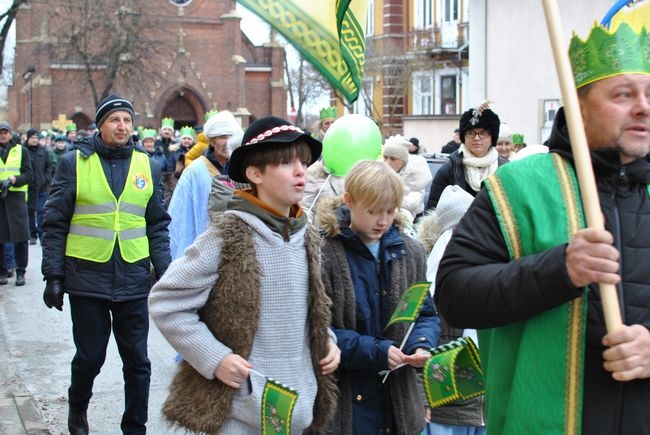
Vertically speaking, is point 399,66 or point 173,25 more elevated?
point 173,25

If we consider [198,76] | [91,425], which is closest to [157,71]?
[198,76]

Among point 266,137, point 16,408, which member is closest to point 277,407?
point 266,137

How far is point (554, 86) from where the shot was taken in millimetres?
20703

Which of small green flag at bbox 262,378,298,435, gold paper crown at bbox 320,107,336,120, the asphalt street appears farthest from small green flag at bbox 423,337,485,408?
gold paper crown at bbox 320,107,336,120

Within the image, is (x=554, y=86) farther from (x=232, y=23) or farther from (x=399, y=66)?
(x=232, y=23)

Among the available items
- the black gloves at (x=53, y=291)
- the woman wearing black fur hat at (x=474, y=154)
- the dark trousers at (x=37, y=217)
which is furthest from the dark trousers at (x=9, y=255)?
the woman wearing black fur hat at (x=474, y=154)

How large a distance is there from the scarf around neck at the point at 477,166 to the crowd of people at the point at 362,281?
1828mm

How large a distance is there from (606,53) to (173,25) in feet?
169

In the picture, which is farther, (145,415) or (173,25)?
(173,25)

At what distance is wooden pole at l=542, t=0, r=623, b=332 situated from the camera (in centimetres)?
239

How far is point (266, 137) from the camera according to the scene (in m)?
3.74

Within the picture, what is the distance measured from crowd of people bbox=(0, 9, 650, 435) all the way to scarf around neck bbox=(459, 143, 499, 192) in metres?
1.83

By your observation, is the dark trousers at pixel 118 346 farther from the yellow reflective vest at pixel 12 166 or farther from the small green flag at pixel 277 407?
the yellow reflective vest at pixel 12 166

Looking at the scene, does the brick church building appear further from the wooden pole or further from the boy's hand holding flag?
the wooden pole
